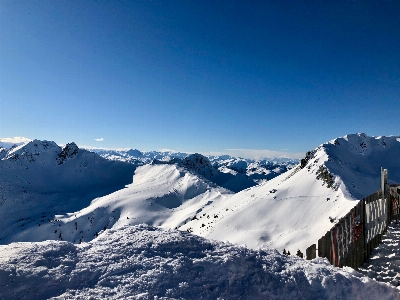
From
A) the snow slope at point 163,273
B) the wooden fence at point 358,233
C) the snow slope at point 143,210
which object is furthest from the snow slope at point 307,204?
the snow slope at point 143,210

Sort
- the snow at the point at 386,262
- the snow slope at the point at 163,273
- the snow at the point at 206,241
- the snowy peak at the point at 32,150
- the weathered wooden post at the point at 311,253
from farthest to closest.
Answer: the snowy peak at the point at 32,150, the snow at the point at 386,262, the weathered wooden post at the point at 311,253, the snow at the point at 206,241, the snow slope at the point at 163,273

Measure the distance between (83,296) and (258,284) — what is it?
2904 mm

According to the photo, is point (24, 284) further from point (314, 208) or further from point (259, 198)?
point (259, 198)


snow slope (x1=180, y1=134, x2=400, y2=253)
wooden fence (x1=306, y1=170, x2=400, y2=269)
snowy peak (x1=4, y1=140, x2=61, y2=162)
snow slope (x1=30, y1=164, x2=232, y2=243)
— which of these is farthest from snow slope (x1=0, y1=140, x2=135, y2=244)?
wooden fence (x1=306, y1=170, x2=400, y2=269)

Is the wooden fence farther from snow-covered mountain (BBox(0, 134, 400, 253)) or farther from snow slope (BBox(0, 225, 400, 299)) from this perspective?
snow-covered mountain (BBox(0, 134, 400, 253))

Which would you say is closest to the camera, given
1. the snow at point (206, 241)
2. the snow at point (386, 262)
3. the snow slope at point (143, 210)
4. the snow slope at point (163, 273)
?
the snow slope at point (163, 273)

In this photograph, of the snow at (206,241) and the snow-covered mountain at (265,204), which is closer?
the snow at (206,241)

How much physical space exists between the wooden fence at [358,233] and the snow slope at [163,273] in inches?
59.8

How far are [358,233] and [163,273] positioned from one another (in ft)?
23.5

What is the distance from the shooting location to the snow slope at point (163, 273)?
12.5 ft

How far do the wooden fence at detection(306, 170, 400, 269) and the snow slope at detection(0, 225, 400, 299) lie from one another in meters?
1.52

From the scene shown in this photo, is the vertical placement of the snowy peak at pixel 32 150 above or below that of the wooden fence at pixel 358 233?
above

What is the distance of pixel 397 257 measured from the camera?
27.4 ft

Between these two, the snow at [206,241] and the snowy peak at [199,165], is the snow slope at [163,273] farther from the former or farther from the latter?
the snowy peak at [199,165]
